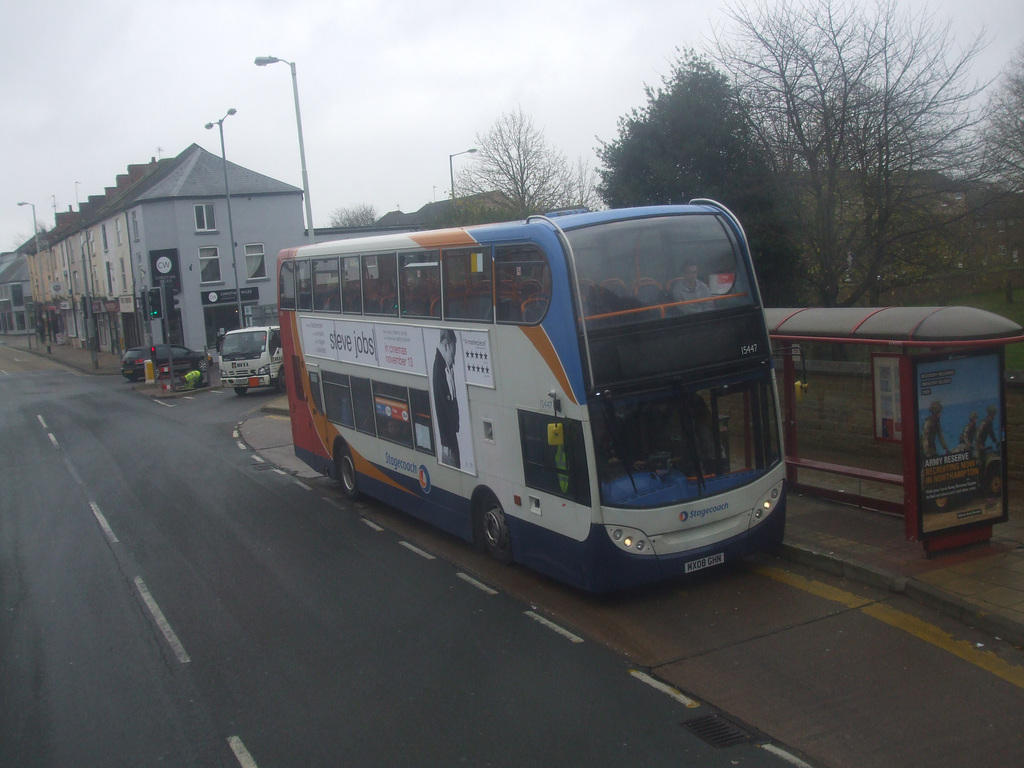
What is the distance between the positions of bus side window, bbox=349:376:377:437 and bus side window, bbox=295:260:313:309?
186 cm

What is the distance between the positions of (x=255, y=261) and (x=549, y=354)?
40661 millimetres

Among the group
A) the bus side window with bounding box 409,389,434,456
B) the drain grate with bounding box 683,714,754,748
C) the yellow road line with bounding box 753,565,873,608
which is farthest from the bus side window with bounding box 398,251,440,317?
the drain grate with bounding box 683,714,754,748

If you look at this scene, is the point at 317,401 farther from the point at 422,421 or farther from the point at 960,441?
the point at 960,441

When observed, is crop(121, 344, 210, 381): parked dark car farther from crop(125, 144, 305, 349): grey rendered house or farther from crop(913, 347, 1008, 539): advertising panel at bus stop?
crop(913, 347, 1008, 539): advertising panel at bus stop

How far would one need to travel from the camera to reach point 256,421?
24000mm

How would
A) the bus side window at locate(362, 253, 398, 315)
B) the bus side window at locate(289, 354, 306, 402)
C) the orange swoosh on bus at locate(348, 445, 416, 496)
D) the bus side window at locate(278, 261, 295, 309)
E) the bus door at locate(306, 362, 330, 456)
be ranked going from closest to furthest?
the bus side window at locate(362, 253, 398, 315) < the orange swoosh on bus at locate(348, 445, 416, 496) < the bus door at locate(306, 362, 330, 456) < the bus side window at locate(278, 261, 295, 309) < the bus side window at locate(289, 354, 306, 402)

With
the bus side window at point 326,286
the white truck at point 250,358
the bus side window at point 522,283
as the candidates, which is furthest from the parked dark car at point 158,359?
the bus side window at point 522,283

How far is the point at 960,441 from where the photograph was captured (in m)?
8.40

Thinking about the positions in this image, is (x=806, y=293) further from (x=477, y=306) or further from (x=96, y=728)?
(x=96, y=728)

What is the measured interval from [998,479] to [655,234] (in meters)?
4.22

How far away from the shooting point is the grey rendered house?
44.2 metres

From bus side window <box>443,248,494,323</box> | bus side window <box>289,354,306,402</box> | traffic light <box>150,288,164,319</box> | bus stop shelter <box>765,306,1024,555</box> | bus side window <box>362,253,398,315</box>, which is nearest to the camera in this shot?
bus stop shelter <box>765,306,1024,555</box>

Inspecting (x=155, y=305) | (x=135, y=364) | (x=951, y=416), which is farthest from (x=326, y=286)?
(x=135, y=364)

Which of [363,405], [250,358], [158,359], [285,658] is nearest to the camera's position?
[285,658]
